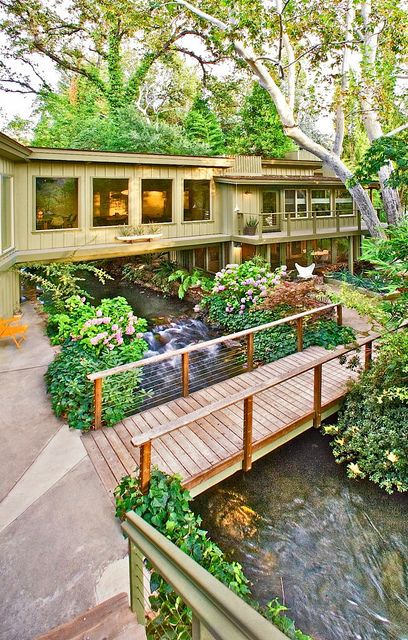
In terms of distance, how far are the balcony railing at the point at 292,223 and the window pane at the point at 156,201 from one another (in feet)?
8.87

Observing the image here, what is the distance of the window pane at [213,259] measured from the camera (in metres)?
14.9

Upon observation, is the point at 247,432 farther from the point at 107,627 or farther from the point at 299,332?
the point at 299,332

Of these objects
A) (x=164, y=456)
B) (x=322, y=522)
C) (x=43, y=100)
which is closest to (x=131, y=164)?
(x=164, y=456)

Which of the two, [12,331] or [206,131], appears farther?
[206,131]

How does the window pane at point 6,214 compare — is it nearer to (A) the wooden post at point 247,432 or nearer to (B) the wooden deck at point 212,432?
(B) the wooden deck at point 212,432

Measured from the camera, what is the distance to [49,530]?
11.7 ft

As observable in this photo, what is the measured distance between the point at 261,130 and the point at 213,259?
10766 mm

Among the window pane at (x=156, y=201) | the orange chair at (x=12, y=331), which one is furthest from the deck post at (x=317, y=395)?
the window pane at (x=156, y=201)

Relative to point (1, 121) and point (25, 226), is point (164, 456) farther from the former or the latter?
point (1, 121)

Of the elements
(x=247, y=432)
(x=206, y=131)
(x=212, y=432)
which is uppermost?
(x=206, y=131)

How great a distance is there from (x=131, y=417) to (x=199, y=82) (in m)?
25.7

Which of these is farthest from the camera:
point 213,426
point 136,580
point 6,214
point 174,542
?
point 6,214

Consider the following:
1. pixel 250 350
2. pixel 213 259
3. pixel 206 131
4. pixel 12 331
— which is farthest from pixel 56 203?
pixel 206 131

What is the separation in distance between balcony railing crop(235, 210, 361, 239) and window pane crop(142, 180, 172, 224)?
2.70m
